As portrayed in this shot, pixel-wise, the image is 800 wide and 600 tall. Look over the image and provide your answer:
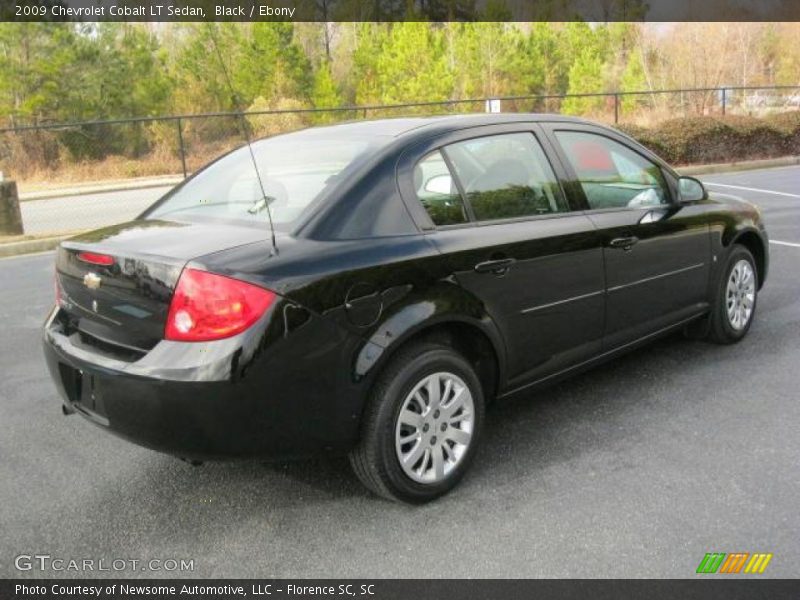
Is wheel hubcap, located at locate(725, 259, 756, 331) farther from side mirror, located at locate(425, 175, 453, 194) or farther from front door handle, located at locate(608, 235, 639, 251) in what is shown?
side mirror, located at locate(425, 175, 453, 194)

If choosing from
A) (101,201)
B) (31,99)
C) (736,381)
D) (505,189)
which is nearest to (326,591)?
(505,189)

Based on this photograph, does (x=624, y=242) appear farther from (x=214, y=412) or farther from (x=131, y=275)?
(x=131, y=275)

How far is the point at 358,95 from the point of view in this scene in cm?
3828

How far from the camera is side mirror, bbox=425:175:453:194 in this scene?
11.2 ft

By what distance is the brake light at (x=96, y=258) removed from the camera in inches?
122

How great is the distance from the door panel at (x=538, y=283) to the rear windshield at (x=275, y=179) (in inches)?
21.3

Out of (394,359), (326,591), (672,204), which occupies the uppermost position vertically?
(672,204)

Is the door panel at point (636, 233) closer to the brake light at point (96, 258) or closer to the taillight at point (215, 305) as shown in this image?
the taillight at point (215, 305)

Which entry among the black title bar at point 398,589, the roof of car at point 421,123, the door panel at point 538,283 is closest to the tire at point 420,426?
the door panel at point 538,283

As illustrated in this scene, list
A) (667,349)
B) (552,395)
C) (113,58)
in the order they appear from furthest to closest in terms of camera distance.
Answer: (113,58), (667,349), (552,395)

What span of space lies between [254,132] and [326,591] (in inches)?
752

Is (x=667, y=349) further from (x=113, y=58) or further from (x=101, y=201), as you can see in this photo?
(x=113, y=58)

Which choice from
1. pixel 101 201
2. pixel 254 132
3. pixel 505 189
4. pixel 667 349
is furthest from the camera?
pixel 254 132

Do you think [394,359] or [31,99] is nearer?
[394,359]
